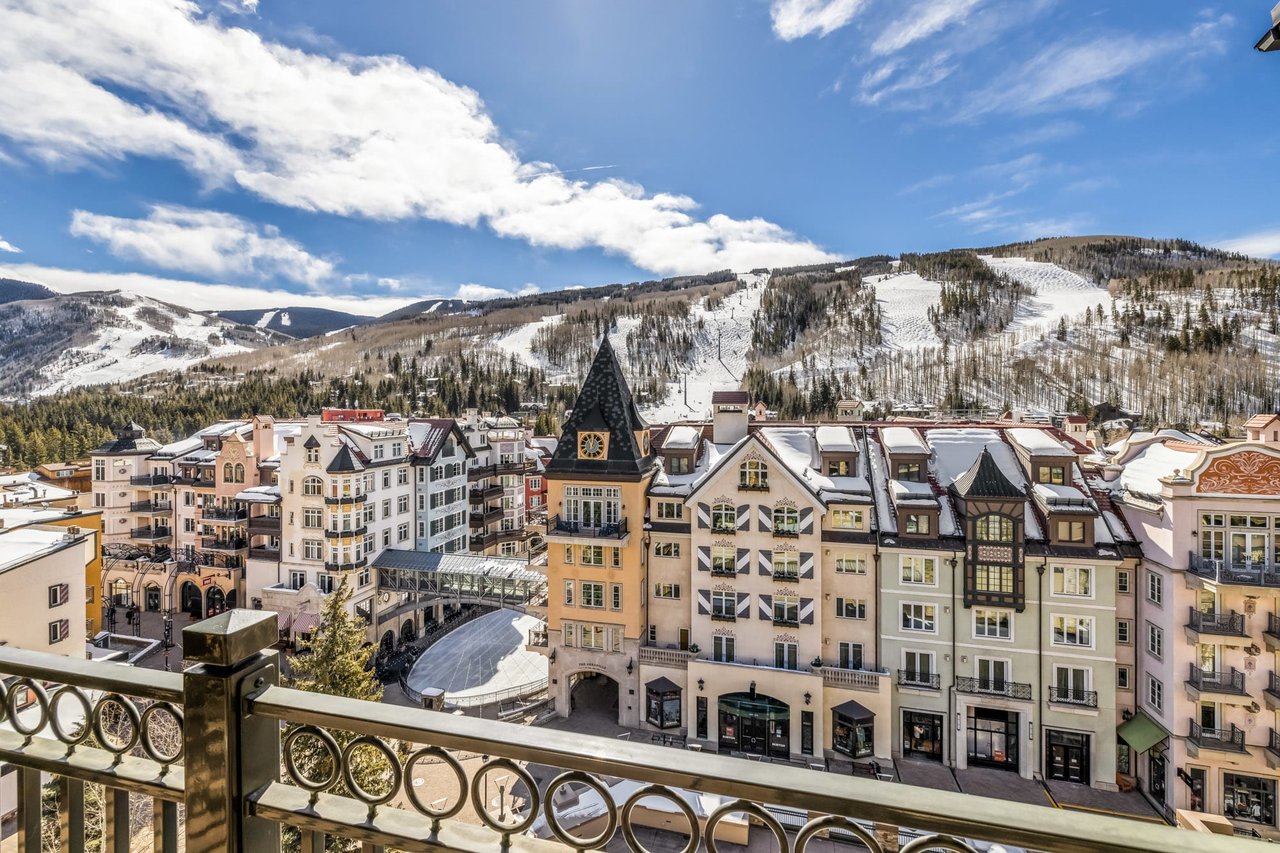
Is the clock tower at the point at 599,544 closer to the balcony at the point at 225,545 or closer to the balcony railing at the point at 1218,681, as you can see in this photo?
the balcony railing at the point at 1218,681

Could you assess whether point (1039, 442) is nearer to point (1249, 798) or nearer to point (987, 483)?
point (987, 483)

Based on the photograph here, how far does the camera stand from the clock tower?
2089 centimetres

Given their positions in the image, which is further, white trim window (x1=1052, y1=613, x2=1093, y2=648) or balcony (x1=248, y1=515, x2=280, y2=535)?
balcony (x1=248, y1=515, x2=280, y2=535)

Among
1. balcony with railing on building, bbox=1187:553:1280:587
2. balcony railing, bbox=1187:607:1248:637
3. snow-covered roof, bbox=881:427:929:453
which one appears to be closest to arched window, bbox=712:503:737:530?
snow-covered roof, bbox=881:427:929:453

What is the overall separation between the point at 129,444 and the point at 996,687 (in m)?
45.3

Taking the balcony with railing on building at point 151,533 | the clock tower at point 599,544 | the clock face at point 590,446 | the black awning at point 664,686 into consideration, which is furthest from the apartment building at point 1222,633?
the balcony with railing on building at point 151,533

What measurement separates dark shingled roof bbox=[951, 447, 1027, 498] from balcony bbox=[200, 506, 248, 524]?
33.4 metres

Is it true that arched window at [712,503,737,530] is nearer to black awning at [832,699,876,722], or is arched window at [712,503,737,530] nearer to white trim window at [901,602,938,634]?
white trim window at [901,602,938,634]

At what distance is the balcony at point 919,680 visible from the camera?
18.5 metres

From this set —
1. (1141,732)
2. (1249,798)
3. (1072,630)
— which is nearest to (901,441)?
(1072,630)

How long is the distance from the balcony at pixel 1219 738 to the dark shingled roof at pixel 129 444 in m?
49.1

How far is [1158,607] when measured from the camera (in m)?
17.1

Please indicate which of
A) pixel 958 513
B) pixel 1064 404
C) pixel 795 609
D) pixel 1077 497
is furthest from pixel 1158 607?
pixel 1064 404

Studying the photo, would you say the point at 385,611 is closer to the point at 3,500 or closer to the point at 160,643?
the point at 160,643
